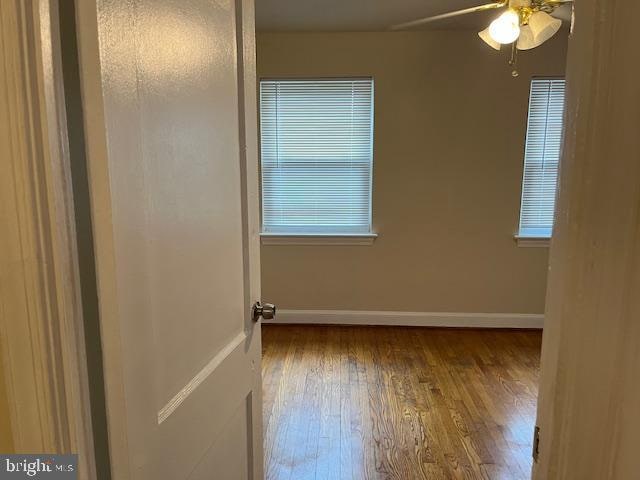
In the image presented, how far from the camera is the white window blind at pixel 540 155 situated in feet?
11.2

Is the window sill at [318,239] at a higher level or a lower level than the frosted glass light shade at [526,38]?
lower

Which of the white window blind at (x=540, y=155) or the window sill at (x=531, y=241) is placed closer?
the white window blind at (x=540, y=155)

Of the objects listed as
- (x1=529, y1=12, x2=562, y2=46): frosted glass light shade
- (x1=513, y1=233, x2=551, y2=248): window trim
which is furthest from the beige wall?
(x1=529, y1=12, x2=562, y2=46): frosted glass light shade

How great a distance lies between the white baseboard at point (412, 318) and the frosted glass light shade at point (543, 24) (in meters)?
2.36

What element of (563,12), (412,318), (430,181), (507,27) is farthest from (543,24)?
(412,318)

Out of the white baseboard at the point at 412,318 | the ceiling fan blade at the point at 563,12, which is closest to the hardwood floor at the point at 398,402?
the white baseboard at the point at 412,318

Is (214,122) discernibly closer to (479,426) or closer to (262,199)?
(479,426)

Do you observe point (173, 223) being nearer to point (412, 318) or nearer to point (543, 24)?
point (543, 24)

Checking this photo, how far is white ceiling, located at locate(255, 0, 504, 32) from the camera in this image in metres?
2.78

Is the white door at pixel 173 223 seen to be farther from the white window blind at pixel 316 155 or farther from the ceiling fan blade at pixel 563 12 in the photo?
the ceiling fan blade at pixel 563 12

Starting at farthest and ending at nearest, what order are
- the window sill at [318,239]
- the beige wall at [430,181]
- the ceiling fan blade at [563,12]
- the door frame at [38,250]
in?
the window sill at [318,239] → the beige wall at [430,181] → the ceiling fan blade at [563,12] → the door frame at [38,250]

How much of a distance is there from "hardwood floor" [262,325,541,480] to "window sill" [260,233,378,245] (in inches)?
29.3

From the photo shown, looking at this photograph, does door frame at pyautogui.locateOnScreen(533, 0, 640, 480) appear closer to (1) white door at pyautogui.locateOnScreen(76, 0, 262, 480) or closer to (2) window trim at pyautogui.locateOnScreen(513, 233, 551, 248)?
(1) white door at pyautogui.locateOnScreen(76, 0, 262, 480)

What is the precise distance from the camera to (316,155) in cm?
359
